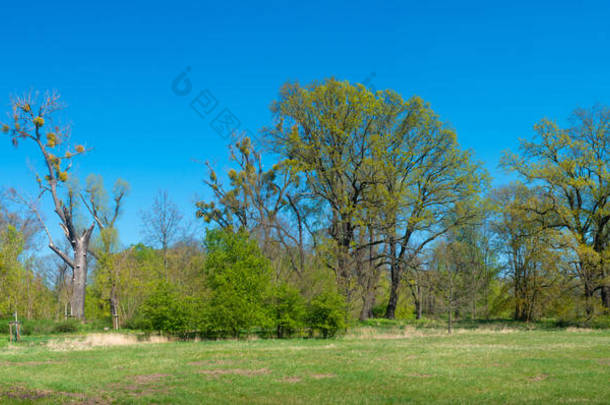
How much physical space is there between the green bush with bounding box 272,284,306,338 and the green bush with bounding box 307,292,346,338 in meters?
0.50

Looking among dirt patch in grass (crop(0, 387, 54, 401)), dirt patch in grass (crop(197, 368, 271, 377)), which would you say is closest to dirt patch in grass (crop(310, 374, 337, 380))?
dirt patch in grass (crop(197, 368, 271, 377))

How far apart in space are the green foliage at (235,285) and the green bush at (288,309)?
0.53 meters

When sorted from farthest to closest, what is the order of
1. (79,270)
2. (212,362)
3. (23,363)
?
1. (79,270)
2. (23,363)
3. (212,362)

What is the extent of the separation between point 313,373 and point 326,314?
12245 millimetres

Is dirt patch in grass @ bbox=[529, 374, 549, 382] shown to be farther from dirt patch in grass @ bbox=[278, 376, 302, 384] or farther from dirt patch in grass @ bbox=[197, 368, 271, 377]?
dirt patch in grass @ bbox=[197, 368, 271, 377]

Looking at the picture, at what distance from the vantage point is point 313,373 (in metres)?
14.8

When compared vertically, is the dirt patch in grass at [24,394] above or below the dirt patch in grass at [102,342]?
above

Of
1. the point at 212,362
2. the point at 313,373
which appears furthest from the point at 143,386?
the point at 313,373

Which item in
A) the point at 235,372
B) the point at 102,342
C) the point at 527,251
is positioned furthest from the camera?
the point at 527,251

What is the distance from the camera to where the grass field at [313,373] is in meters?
11.5

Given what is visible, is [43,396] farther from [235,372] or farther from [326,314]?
[326,314]

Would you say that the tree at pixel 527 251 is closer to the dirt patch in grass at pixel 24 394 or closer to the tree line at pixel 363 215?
the tree line at pixel 363 215

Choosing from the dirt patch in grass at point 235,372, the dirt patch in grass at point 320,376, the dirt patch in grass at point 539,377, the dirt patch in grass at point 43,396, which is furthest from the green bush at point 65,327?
the dirt patch in grass at point 539,377

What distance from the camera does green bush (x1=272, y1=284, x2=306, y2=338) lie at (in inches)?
1064
